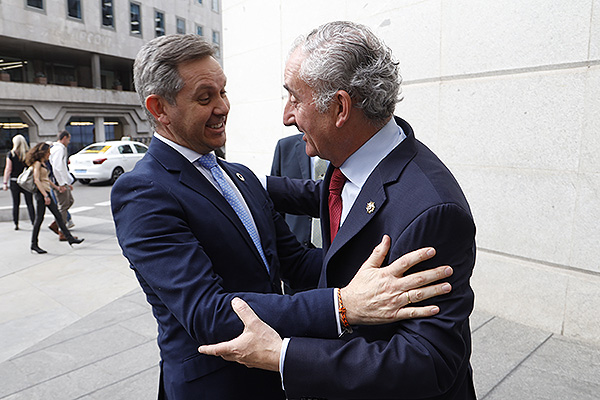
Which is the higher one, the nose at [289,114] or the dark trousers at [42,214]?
the nose at [289,114]

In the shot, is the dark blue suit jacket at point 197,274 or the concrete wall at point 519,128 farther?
the concrete wall at point 519,128

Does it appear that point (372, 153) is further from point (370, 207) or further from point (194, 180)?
point (194, 180)

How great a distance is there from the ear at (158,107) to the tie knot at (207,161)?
0.19 meters

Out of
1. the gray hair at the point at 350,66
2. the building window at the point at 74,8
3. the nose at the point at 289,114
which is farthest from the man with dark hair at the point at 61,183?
the building window at the point at 74,8

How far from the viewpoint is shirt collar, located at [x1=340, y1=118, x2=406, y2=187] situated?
1.52m

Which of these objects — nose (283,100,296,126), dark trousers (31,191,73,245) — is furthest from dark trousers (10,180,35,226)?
nose (283,100,296,126)

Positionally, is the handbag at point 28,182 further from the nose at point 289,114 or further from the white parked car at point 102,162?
the white parked car at point 102,162

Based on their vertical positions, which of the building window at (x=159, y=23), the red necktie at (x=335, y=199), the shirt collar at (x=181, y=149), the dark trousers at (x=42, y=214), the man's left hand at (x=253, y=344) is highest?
the building window at (x=159, y=23)

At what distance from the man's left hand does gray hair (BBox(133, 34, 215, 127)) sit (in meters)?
0.81

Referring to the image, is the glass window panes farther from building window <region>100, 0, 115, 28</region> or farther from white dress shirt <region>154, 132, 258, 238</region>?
white dress shirt <region>154, 132, 258, 238</region>

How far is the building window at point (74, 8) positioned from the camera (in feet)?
81.6

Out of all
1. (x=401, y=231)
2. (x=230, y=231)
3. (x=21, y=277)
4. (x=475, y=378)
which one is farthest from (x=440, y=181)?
(x=21, y=277)

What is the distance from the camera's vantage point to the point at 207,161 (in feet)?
5.74

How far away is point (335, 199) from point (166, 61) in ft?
2.57
